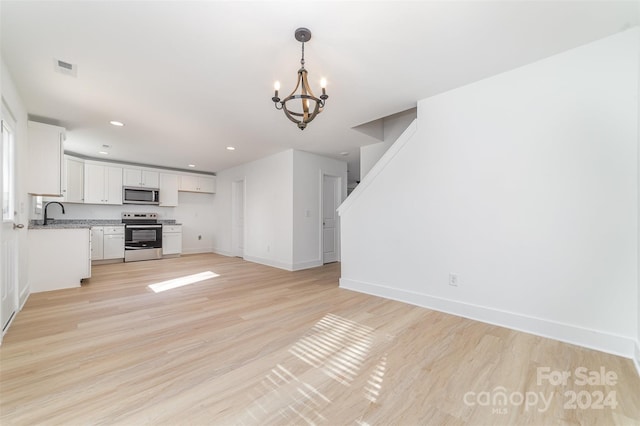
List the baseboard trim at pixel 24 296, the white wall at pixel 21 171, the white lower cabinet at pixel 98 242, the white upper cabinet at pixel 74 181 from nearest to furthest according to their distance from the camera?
the white wall at pixel 21 171 < the baseboard trim at pixel 24 296 < the white upper cabinet at pixel 74 181 < the white lower cabinet at pixel 98 242

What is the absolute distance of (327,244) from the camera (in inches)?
228

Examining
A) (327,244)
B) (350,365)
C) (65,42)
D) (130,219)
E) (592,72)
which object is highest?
(65,42)

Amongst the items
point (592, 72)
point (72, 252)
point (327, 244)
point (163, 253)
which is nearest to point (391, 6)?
point (592, 72)

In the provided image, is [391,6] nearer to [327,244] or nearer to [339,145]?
[339,145]

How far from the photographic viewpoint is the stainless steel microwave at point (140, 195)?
19.9ft

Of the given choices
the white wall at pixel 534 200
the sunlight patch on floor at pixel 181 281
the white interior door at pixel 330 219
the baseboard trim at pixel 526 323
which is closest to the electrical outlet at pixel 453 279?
the white wall at pixel 534 200

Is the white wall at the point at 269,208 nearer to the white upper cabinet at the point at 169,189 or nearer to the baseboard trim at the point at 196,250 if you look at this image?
the white upper cabinet at the point at 169,189

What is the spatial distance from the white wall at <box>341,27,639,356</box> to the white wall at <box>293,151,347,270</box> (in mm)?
2262

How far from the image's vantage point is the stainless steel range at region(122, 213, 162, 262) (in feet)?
19.5

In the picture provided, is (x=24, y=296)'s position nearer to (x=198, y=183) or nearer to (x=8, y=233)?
(x=8, y=233)

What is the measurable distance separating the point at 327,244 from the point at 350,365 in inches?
158

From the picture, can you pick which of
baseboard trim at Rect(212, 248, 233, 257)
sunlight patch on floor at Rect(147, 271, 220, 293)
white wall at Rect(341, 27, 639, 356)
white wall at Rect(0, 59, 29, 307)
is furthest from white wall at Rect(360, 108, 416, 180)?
white wall at Rect(0, 59, 29, 307)

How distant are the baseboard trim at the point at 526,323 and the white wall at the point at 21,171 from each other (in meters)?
4.29

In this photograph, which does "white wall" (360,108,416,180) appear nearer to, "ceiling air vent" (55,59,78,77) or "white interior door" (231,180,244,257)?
"white interior door" (231,180,244,257)
